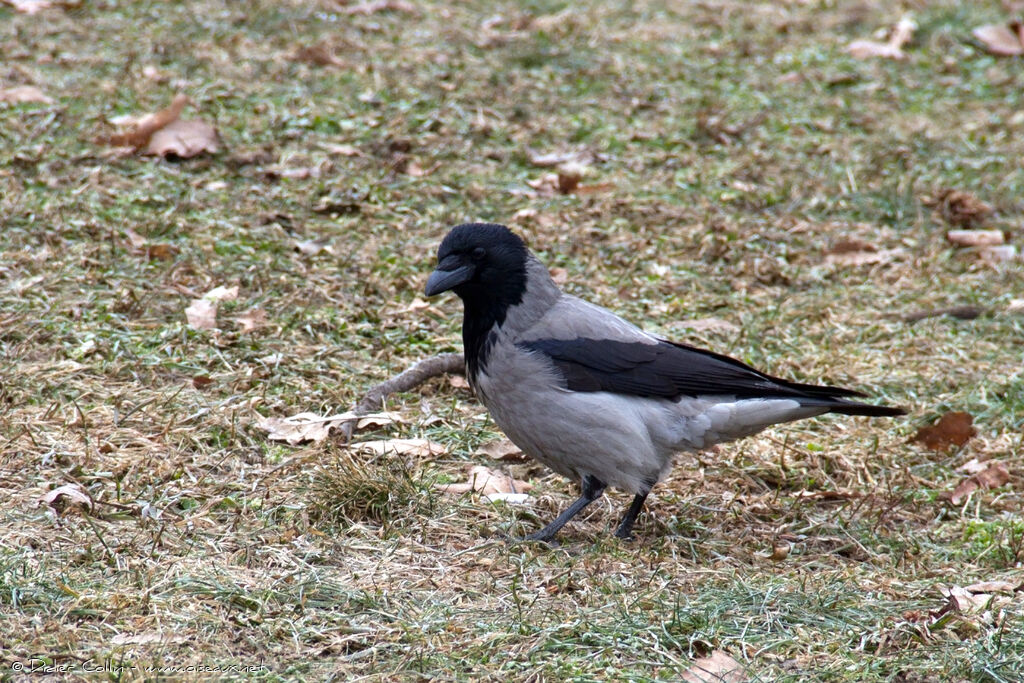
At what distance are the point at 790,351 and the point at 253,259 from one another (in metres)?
2.99

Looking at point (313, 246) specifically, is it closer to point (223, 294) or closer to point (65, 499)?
point (223, 294)

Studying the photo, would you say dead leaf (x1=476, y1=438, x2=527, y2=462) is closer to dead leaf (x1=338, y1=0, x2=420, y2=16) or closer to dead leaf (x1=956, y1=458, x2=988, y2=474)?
dead leaf (x1=956, y1=458, x2=988, y2=474)

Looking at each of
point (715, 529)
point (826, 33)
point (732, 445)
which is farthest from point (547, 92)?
point (715, 529)

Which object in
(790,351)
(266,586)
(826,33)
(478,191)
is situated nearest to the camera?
(266,586)

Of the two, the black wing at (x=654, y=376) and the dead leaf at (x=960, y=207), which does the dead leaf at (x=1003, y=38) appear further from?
the black wing at (x=654, y=376)

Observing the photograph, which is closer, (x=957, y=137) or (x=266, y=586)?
(x=266, y=586)

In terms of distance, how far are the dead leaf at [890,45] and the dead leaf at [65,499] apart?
8.45 m

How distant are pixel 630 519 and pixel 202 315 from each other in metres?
2.46

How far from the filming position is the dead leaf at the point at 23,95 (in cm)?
773

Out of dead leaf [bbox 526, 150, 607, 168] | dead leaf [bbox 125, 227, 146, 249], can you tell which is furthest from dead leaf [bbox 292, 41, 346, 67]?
dead leaf [bbox 125, 227, 146, 249]

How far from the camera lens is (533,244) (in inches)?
279

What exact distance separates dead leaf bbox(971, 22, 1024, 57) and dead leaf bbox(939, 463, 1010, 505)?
22.2 ft

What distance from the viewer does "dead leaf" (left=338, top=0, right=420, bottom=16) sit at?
33.0 feet

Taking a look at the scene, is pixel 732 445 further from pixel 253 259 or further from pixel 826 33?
pixel 826 33
